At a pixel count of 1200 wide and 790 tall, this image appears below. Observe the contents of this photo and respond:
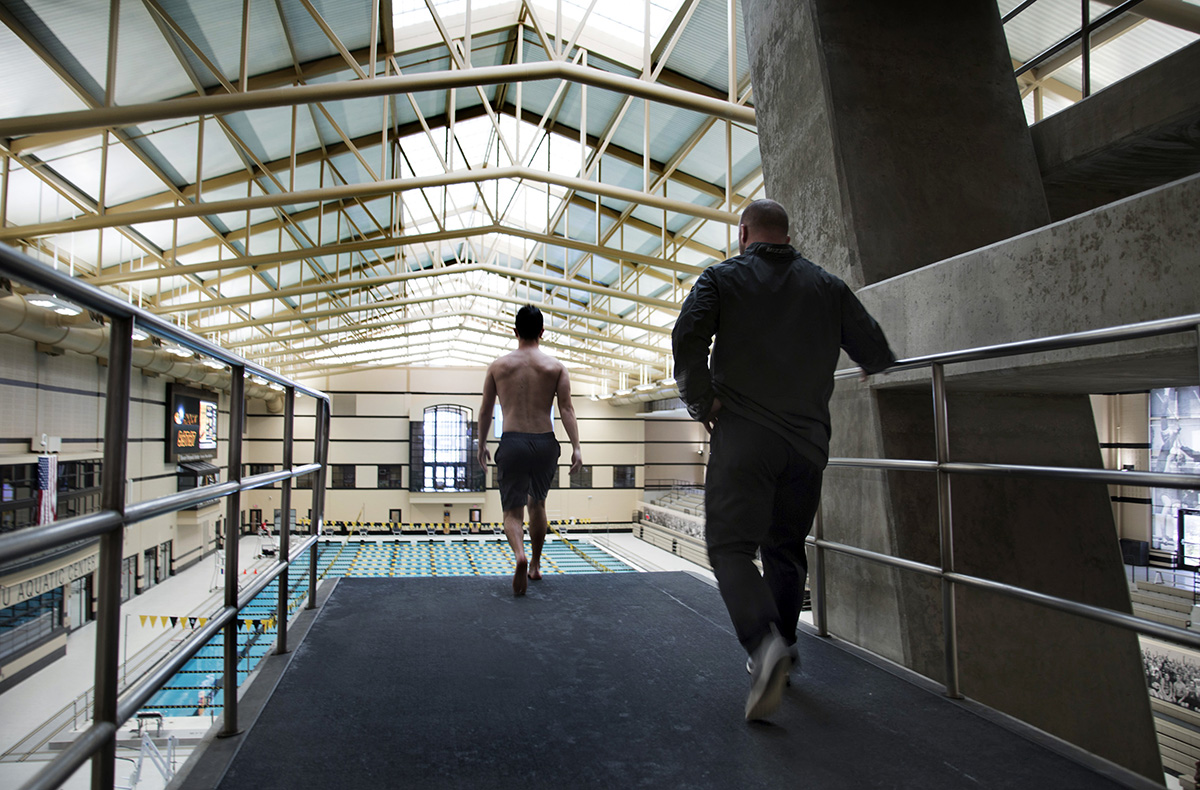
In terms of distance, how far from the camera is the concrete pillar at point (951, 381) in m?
2.56

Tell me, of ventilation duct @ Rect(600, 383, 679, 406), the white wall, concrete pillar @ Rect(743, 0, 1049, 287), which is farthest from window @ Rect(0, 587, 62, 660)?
the white wall

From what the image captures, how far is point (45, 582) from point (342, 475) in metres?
25.0

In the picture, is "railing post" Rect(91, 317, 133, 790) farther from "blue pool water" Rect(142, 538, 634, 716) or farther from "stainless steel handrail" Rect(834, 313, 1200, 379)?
"blue pool water" Rect(142, 538, 634, 716)

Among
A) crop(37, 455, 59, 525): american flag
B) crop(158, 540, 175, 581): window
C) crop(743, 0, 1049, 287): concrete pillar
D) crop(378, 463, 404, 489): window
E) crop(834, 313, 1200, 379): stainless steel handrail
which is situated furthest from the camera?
crop(378, 463, 404, 489): window

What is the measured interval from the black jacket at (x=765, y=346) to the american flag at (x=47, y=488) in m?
1.35

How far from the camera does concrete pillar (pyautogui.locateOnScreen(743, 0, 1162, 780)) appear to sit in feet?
8.40

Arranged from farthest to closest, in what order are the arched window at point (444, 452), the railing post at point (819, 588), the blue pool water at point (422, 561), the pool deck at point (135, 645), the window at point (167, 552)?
1. the arched window at point (444, 452)
2. the blue pool water at point (422, 561)
3. the window at point (167, 552)
4. the railing post at point (819, 588)
5. the pool deck at point (135, 645)

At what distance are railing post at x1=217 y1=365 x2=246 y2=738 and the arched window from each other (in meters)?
23.1

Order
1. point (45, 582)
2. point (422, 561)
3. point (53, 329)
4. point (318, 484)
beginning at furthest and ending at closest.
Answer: point (422, 561)
point (318, 484)
point (45, 582)
point (53, 329)

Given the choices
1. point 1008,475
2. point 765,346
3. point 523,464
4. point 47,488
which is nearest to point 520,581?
point 523,464

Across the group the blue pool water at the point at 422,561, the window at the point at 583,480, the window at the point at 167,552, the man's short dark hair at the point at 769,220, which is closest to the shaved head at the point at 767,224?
the man's short dark hair at the point at 769,220

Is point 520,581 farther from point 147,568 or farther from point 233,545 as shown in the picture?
point 147,568

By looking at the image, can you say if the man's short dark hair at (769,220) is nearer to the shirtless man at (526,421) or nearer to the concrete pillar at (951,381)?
the concrete pillar at (951,381)

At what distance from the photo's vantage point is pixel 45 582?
43.7 inches
